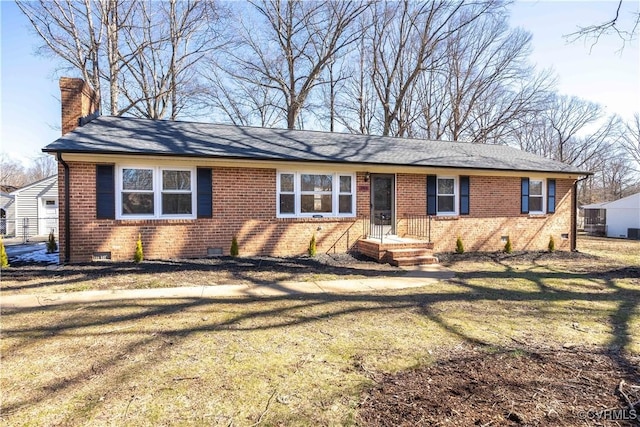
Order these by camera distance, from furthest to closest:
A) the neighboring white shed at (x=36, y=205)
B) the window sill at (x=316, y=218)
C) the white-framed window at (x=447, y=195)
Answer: the neighboring white shed at (x=36, y=205) < the white-framed window at (x=447, y=195) < the window sill at (x=316, y=218)

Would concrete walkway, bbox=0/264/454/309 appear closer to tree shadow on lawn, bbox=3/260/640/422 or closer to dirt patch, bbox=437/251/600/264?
tree shadow on lawn, bbox=3/260/640/422

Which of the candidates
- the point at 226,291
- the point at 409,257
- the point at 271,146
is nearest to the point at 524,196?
the point at 409,257

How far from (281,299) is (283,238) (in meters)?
4.37

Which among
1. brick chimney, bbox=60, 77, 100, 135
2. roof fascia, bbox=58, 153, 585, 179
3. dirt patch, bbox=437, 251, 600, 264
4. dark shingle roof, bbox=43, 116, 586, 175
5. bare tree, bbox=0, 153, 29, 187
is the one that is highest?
bare tree, bbox=0, 153, 29, 187

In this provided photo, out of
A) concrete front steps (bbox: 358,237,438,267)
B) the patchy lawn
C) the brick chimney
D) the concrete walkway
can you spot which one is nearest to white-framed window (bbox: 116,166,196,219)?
the brick chimney

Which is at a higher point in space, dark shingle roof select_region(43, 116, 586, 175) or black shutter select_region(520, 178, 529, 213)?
dark shingle roof select_region(43, 116, 586, 175)

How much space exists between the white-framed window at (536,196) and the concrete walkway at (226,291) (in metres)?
7.27

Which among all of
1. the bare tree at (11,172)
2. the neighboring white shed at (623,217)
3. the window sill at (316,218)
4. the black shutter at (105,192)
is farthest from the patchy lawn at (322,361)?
the bare tree at (11,172)

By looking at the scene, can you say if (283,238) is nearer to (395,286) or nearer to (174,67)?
(395,286)

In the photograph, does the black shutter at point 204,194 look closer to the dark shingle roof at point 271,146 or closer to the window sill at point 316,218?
the dark shingle roof at point 271,146

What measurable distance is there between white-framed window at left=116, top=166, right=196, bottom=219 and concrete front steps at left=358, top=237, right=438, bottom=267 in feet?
16.7

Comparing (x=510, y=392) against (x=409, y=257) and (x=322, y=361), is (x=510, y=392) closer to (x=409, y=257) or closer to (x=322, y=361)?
(x=322, y=361)

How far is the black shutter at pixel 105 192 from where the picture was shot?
8555mm

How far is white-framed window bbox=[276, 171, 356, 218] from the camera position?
10.1 metres
